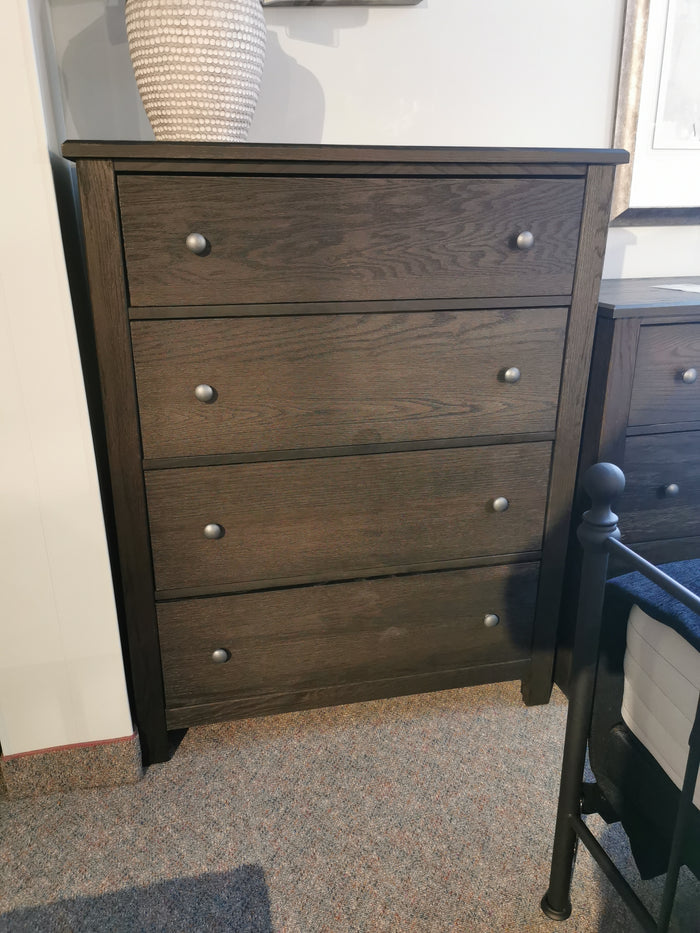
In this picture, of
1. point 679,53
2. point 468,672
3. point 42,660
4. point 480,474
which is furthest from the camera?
point 679,53

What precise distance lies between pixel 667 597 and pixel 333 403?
679mm

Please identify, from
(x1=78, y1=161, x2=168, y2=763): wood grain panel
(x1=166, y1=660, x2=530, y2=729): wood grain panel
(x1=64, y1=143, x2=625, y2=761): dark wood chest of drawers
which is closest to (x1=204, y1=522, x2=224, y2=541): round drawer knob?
(x1=64, y1=143, x2=625, y2=761): dark wood chest of drawers

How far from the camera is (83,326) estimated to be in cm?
139

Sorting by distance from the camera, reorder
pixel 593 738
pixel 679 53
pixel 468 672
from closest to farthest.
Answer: pixel 593 738 < pixel 468 672 < pixel 679 53

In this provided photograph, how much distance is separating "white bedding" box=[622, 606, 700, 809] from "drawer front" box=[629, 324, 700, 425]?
2.05 feet

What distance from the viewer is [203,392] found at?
4.01 feet

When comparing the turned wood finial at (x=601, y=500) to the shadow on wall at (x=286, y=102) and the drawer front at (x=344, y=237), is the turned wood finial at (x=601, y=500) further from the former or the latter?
the shadow on wall at (x=286, y=102)

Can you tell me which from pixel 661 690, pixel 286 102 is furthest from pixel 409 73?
pixel 661 690

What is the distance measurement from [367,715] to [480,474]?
660mm

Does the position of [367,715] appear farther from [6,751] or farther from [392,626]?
[6,751]

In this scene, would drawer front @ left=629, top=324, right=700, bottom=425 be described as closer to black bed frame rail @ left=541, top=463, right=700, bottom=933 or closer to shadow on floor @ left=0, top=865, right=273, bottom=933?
Answer: black bed frame rail @ left=541, top=463, right=700, bottom=933

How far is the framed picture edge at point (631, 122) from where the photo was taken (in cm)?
169

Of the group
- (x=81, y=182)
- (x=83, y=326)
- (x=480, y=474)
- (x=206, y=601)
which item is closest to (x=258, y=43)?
(x=81, y=182)

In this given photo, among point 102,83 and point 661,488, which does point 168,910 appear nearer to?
point 661,488
